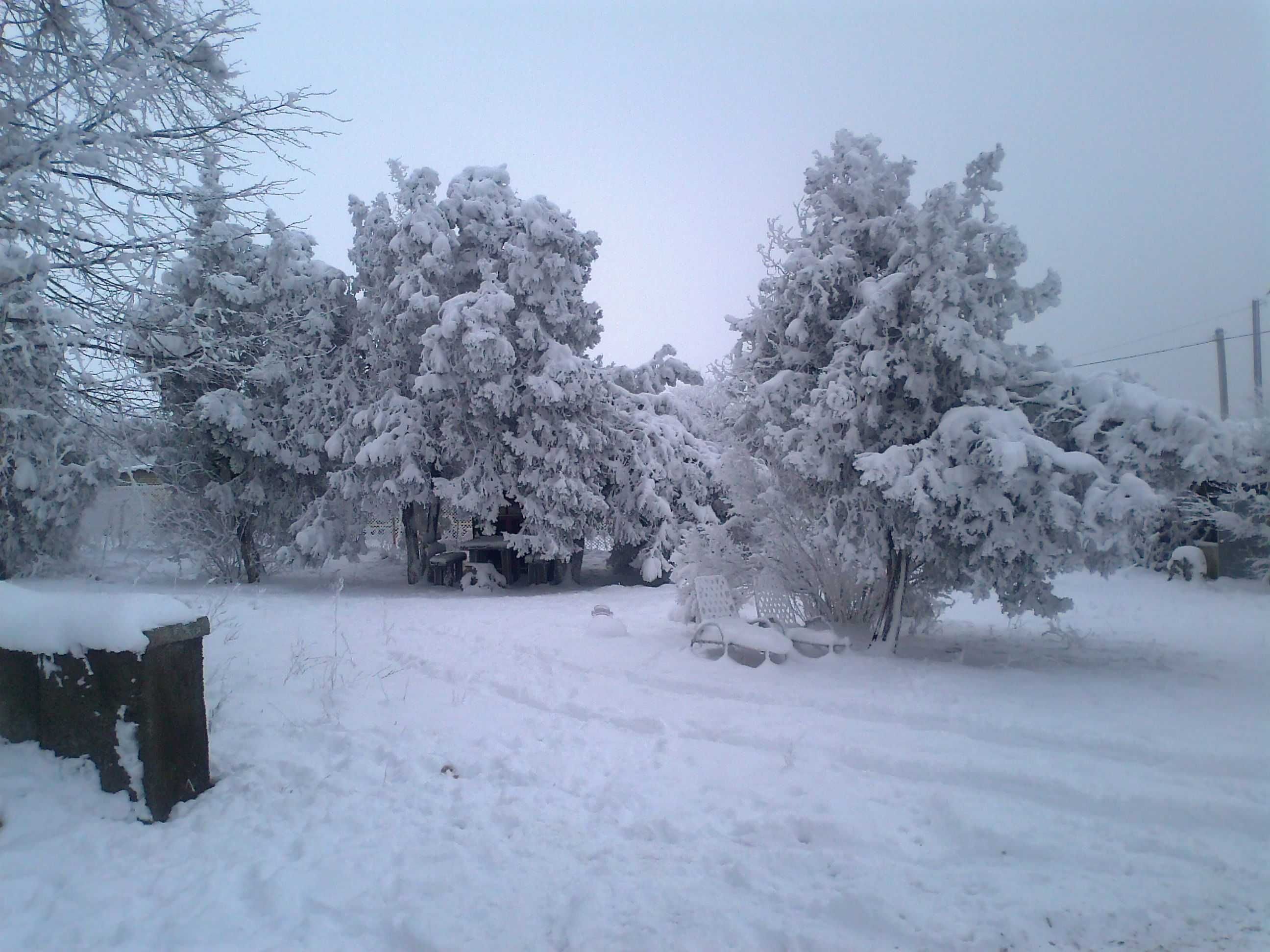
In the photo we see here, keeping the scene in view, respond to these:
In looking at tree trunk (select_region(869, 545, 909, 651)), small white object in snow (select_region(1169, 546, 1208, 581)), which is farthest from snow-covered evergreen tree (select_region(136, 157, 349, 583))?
small white object in snow (select_region(1169, 546, 1208, 581))

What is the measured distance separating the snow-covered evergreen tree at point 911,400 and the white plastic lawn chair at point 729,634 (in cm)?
114

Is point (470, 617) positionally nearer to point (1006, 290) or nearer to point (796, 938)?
point (1006, 290)

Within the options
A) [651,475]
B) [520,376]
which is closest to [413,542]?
[520,376]

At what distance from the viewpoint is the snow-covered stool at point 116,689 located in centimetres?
383

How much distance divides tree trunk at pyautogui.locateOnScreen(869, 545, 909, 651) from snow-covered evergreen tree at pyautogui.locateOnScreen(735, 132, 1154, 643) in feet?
0.09

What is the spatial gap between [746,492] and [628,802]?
5715 mm

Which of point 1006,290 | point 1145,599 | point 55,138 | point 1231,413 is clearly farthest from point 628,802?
point 1231,413

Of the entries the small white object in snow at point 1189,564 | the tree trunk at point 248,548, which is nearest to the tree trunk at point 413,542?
the tree trunk at point 248,548

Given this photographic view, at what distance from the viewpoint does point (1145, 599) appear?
13.0 m

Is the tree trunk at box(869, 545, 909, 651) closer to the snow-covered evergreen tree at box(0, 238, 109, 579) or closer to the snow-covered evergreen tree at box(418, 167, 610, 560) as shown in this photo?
the snow-covered evergreen tree at box(0, 238, 109, 579)

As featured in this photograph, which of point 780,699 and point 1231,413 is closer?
point 780,699

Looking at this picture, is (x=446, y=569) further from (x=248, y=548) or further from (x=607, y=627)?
(x=607, y=627)

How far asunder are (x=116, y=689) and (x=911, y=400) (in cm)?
713

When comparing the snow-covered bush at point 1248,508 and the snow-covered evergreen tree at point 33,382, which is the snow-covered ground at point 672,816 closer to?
the snow-covered evergreen tree at point 33,382
